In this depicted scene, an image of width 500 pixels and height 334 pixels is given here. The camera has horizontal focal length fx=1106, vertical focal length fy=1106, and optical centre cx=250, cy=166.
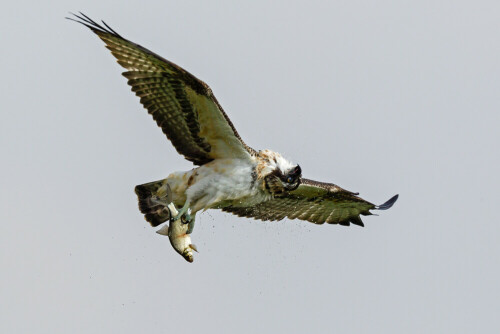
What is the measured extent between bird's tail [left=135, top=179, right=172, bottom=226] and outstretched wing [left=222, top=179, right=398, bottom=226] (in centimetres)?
99

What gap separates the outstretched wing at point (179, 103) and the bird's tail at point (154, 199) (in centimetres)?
57

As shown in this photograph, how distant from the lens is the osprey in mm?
13773

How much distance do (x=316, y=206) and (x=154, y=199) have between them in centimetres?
273

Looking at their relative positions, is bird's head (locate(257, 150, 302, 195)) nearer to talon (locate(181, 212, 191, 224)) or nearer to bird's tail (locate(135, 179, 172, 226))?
talon (locate(181, 212, 191, 224))

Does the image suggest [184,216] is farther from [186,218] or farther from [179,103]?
[179,103]

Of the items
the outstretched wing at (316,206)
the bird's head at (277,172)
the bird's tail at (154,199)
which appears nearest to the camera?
the bird's head at (277,172)

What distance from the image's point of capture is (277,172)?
14320 millimetres

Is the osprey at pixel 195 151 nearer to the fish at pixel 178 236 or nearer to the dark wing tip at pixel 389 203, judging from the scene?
the fish at pixel 178 236

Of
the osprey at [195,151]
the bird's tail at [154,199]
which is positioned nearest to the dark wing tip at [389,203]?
the osprey at [195,151]

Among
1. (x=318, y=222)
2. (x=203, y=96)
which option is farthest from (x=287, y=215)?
(x=203, y=96)

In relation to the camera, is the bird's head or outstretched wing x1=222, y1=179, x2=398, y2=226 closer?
the bird's head

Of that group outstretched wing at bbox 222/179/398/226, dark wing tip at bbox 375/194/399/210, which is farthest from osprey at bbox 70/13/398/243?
dark wing tip at bbox 375/194/399/210

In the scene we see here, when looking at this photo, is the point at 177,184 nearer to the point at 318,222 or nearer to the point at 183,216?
the point at 183,216

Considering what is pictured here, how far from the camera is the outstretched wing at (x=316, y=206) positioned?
15.6 metres
